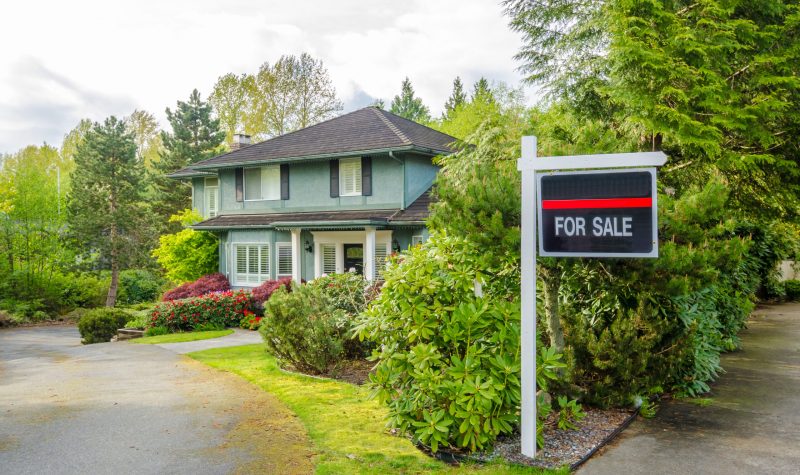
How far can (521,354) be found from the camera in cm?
521

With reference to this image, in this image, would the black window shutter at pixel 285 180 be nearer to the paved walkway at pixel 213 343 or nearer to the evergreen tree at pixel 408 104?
the paved walkway at pixel 213 343

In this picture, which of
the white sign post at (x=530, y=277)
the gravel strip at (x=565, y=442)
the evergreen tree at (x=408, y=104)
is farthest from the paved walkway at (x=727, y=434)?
the evergreen tree at (x=408, y=104)

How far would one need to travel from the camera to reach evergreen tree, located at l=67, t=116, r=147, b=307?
30.7 meters

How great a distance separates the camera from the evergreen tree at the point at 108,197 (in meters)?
30.7

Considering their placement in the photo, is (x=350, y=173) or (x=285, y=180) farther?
(x=285, y=180)

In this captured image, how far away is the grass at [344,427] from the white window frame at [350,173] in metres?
10.5

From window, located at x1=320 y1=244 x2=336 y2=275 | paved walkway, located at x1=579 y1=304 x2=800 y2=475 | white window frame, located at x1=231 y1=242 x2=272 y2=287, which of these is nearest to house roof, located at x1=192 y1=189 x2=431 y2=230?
white window frame, located at x1=231 y1=242 x2=272 y2=287

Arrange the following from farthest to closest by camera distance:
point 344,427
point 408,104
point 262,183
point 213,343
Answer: point 408,104 → point 262,183 → point 213,343 → point 344,427

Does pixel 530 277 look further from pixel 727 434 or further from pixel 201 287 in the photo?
pixel 201 287

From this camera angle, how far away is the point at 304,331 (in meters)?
9.11

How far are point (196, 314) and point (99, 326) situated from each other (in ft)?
12.0

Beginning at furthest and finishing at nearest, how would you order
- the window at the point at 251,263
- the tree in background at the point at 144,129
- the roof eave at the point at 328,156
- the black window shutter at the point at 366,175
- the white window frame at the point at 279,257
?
the tree in background at the point at 144,129, the window at the point at 251,263, the white window frame at the point at 279,257, the black window shutter at the point at 366,175, the roof eave at the point at 328,156

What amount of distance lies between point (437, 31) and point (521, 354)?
21690mm

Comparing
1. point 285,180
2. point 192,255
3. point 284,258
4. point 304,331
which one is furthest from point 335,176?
point 304,331
